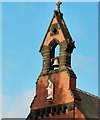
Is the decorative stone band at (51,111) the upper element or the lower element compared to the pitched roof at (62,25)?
lower

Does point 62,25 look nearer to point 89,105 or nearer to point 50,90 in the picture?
point 50,90

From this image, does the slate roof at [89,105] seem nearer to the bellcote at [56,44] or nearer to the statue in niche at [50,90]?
the statue in niche at [50,90]

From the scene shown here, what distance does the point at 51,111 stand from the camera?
41500 millimetres

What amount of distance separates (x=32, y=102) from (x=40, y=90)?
1.21m

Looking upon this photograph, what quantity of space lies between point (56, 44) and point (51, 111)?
18.4ft

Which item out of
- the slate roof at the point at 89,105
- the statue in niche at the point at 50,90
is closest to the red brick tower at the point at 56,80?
the statue in niche at the point at 50,90

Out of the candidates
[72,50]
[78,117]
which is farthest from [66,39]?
[78,117]

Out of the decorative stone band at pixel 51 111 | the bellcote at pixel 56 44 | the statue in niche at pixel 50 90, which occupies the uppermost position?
the bellcote at pixel 56 44

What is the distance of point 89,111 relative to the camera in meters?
41.8

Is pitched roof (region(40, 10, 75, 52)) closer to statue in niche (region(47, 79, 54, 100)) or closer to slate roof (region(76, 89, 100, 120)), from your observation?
statue in niche (region(47, 79, 54, 100))

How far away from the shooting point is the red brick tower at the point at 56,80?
134ft

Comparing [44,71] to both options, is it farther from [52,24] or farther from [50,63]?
[52,24]

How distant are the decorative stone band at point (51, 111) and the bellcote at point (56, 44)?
3.01 m

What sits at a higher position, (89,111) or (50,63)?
(50,63)
